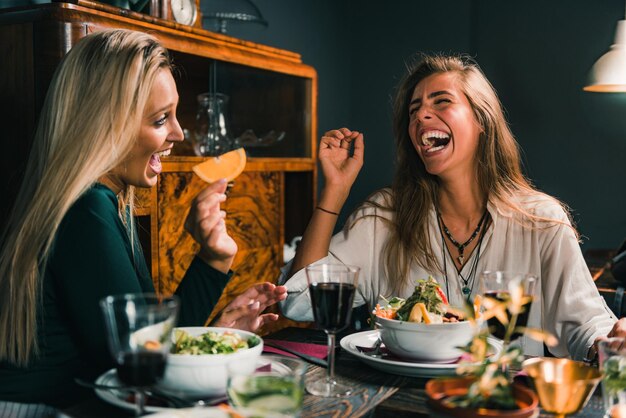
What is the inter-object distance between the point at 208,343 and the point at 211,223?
31 centimetres

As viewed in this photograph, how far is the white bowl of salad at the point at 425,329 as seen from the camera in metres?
1.26

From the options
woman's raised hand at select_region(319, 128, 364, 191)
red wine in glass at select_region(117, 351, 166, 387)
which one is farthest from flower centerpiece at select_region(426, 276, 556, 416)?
woman's raised hand at select_region(319, 128, 364, 191)

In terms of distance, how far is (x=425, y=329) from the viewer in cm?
126

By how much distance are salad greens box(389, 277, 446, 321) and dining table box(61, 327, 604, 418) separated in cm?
12

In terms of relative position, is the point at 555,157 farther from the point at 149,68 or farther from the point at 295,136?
the point at 149,68

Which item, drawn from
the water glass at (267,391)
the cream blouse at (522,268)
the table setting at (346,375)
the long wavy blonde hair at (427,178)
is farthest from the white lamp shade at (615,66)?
the water glass at (267,391)

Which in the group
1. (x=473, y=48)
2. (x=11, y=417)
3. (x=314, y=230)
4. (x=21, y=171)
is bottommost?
(x=11, y=417)

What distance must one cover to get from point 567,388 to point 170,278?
1896 millimetres

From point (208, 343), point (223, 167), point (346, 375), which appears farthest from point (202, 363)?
point (223, 167)

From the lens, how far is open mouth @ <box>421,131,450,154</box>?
6.88ft

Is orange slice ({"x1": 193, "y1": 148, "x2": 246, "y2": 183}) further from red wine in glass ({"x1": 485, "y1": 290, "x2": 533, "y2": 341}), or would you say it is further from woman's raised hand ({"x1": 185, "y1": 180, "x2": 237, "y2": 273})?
red wine in glass ({"x1": 485, "y1": 290, "x2": 533, "y2": 341})

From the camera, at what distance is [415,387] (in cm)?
121

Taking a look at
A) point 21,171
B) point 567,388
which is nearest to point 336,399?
point 567,388

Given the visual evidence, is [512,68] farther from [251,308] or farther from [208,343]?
[208,343]
